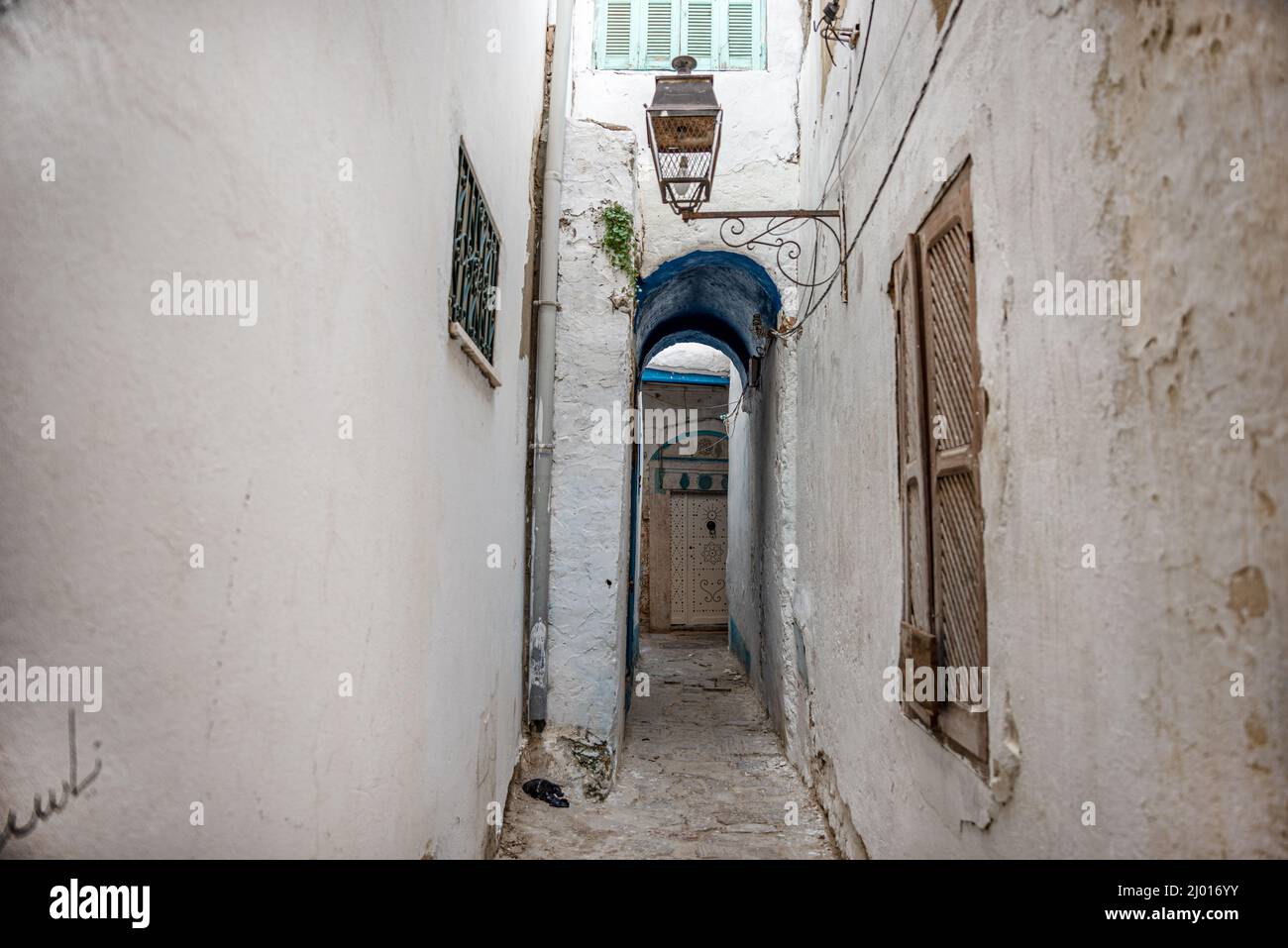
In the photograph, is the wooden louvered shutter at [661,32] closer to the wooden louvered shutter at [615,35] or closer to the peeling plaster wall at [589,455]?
the wooden louvered shutter at [615,35]

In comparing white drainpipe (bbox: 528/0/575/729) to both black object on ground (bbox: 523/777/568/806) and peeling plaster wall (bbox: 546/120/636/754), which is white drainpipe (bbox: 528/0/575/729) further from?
black object on ground (bbox: 523/777/568/806)

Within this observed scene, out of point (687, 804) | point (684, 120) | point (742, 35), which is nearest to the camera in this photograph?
point (684, 120)

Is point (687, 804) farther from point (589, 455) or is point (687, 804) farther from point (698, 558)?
point (698, 558)

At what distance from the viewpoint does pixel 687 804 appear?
4.81m

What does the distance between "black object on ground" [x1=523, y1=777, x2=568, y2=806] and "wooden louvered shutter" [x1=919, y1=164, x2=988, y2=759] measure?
2787mm

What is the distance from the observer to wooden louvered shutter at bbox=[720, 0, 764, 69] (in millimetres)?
6363

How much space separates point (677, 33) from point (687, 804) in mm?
5892

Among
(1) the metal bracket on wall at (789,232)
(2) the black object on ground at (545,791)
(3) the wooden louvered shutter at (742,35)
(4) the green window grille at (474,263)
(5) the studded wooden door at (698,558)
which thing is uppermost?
(3) the wooden louvered shutter at (742,35)

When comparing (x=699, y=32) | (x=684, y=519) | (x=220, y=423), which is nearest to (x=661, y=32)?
(x=699, y=32)

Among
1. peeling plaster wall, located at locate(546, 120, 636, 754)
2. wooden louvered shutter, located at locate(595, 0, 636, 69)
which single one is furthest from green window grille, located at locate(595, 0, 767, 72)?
peeling plaster wall, located at locate(546, 120, 636, 754)

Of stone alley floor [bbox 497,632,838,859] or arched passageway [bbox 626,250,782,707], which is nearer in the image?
stone alley floor [bbox 497,632,838,859]

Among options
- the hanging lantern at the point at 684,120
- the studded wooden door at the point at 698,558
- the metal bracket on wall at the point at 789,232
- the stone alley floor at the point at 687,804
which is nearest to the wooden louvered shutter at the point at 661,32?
the metal bracket on wall at the point at 789,232

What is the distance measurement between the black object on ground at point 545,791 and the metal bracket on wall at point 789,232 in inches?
126

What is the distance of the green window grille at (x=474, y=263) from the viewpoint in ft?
9.47
